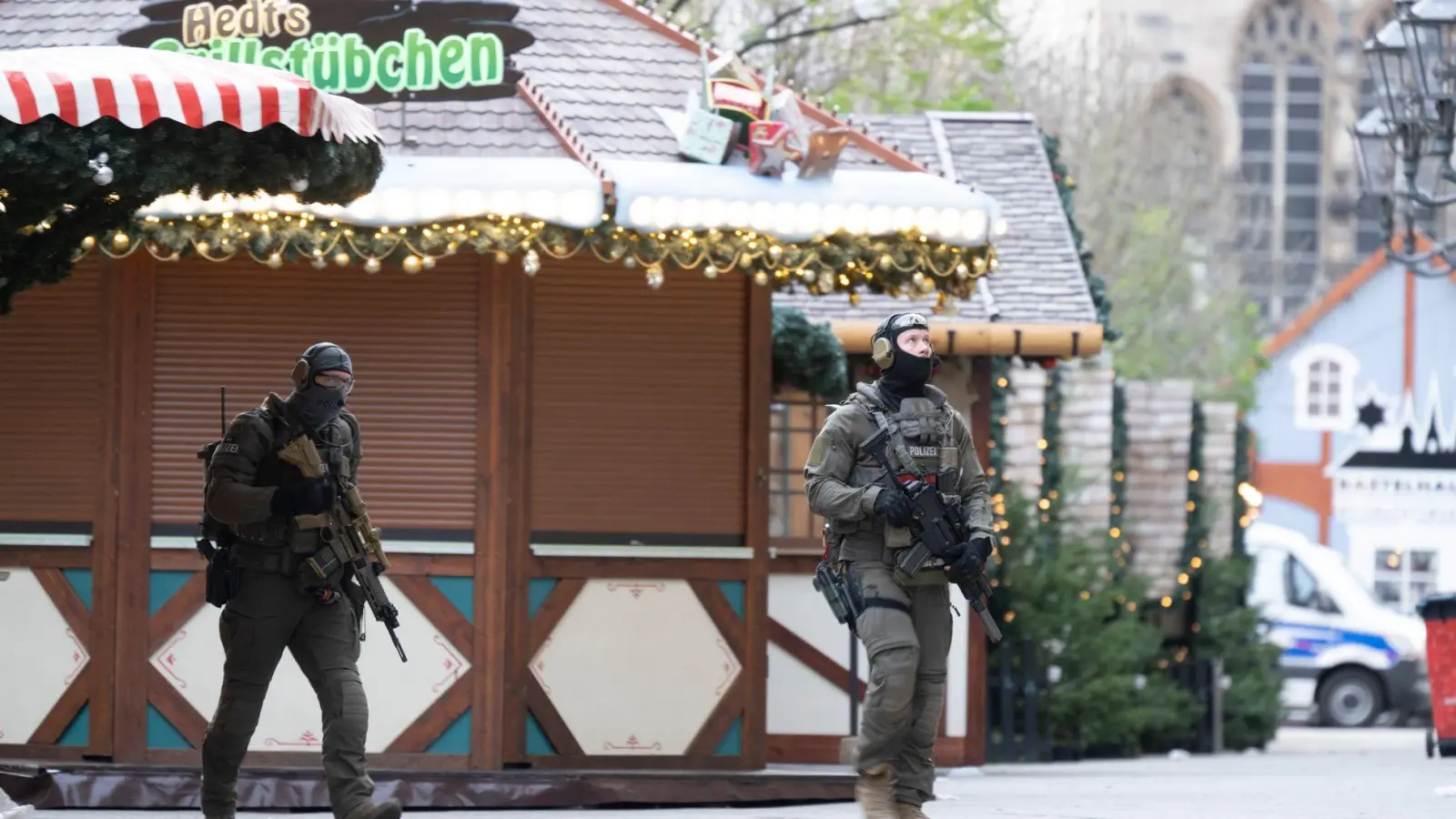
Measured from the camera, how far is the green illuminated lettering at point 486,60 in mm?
11641

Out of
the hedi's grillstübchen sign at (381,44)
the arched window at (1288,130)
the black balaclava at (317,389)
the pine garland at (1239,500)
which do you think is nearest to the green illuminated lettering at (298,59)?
the hedi's grillstübchen sign at (381,44)

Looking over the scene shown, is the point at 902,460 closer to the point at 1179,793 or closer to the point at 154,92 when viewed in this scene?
the point at 154,92

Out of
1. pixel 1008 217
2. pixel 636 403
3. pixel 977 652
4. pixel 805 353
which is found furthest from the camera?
pixel 1008 217

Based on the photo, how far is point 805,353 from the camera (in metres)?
14.5

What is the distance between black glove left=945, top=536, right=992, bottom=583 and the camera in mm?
9602

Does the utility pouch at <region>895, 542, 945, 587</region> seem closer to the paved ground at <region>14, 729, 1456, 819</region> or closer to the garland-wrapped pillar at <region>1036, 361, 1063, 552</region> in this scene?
the paved ground at <region>14, 729, 1456, 819</region>

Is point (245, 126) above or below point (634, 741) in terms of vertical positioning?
above

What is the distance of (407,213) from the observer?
11.4m

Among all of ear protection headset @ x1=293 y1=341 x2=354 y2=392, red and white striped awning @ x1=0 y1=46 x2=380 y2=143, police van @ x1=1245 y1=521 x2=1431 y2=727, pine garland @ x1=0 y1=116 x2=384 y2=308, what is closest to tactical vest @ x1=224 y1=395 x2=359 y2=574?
ear protection headset @ x1=293 y1=341 x2=354 y2=392

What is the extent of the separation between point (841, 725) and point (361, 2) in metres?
5.77

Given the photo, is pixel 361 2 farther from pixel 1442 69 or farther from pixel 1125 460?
pixel 1125 460

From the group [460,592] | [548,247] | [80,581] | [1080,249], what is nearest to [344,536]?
[548,247]

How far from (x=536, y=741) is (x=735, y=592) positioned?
4.13 ft

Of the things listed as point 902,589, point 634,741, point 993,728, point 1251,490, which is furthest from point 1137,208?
point 902,589
